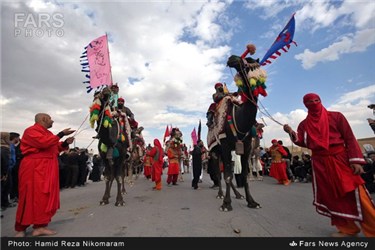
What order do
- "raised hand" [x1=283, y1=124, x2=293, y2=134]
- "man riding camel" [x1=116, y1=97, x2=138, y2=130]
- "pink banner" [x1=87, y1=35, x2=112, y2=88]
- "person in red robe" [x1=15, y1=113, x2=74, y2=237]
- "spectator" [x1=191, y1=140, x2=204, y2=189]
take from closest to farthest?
"person in red robe" [x1=15, y1=113, x2=74, y2=237]
"raised hand" [x1=283, y1=124, x2=293, y2=134]
"pink banner" [x1=87, y1=35, x2=112, y2=88]
"man riding camel" [x1=116, y1=97, x2=138, y2=130]
"spectator" [x1=191, y1=140, x2=204, y2=189]

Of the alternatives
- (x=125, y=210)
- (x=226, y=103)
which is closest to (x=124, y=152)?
(x=125, y=210)

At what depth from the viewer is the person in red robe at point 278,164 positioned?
12.1 metres

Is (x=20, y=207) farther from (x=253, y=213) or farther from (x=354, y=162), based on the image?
(x=354, y=162)

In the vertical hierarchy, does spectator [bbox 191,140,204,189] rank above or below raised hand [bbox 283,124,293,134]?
below

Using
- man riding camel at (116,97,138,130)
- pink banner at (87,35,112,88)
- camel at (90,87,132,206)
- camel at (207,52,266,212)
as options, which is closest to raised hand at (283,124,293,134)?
camel at (207,52,266,212)

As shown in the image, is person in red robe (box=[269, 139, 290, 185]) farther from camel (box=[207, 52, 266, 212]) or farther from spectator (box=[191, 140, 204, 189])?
camel (box=[207, 52, 266, 212])

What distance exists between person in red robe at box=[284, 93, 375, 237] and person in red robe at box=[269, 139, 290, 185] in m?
8.11

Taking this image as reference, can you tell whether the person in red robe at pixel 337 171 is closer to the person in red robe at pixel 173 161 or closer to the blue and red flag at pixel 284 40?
the blue and red flag at pixel 284 40

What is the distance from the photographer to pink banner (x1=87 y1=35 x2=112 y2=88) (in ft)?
23.6

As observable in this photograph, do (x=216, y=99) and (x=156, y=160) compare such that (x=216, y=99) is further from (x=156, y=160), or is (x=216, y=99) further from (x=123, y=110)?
(x=156, y=160)

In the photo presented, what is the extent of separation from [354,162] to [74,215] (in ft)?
18.2

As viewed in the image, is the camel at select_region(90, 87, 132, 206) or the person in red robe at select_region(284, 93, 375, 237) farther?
the camel at select_region(90, 87, 132, 206)

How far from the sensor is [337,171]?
393 centimetres

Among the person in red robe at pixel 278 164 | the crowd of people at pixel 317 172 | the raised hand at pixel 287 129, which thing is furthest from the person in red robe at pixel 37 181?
the person in red robe at pixel 278 164
